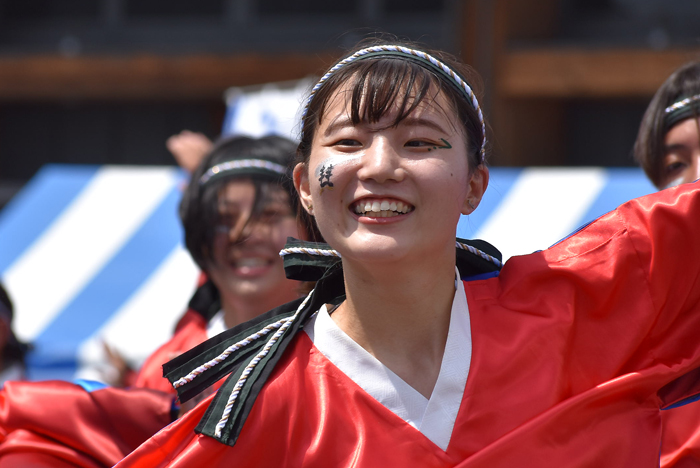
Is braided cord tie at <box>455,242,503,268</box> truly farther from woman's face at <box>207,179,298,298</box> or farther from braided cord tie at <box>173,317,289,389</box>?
woman's face at <box>207,179,298,298</box>

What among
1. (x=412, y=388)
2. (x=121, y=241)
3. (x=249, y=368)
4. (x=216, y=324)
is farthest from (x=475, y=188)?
(x=121, y=241)

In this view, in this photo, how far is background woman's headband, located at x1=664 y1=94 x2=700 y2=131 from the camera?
167 centimetres

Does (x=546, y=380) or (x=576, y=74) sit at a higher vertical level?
(x=576, y=74)

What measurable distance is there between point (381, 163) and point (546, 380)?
42cm

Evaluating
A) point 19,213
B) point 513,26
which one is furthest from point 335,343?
point 513,26

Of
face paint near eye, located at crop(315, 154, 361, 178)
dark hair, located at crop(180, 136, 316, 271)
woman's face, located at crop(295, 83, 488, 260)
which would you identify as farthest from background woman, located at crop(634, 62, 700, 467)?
dark hair, located at crop(180, 136, 316, 271)

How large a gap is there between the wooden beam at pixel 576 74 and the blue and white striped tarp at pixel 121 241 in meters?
0.77

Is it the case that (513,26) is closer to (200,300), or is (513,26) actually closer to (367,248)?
(200,300)

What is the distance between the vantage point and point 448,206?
1.24m

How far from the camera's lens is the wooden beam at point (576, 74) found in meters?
4.41

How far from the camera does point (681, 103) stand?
170cm

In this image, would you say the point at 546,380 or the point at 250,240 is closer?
the point at 546,380

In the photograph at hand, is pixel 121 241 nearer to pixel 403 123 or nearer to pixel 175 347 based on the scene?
pixel 175 347

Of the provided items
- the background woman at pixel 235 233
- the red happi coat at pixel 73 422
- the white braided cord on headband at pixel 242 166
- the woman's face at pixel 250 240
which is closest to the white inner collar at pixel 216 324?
the background woman at pixel 235 233
